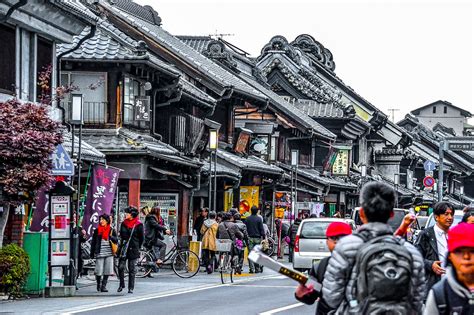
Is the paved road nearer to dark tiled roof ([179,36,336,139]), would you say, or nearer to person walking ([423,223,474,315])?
person walking ([423,223,474,315])

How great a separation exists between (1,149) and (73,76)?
13002mm

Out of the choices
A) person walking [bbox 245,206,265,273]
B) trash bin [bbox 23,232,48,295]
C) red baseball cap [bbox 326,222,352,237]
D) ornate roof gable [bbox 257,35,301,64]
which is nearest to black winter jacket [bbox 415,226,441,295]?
red baseball cap [bbox 326,222,352,237]

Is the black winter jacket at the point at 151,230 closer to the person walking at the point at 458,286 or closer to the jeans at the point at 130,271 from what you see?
the jeans at the point at 130,271

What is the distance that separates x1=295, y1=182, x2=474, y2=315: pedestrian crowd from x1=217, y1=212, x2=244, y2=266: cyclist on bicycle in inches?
892

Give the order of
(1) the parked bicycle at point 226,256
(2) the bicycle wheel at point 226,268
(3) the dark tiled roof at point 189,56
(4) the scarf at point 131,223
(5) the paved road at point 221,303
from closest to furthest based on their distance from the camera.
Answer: (5) the paved road at point 221,303 < (4) the scarf at point 131,223 < (2) the bicycle wheel at point 226,268 < (1) the parked bicycle at point 226,256 < (3) the dark tiled roof at point 189,56

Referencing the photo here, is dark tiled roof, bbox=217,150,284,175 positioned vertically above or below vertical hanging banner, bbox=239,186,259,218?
above

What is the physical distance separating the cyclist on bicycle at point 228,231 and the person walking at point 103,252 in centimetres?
654

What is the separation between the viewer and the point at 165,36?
47.1 meters

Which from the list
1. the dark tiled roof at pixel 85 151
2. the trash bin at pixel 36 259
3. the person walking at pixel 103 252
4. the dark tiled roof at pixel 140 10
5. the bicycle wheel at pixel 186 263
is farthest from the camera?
the dark tiled roof at pixel 140 10

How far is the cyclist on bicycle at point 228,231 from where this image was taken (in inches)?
1228

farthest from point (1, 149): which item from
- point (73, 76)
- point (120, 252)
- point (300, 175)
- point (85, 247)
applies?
point (300, 175)

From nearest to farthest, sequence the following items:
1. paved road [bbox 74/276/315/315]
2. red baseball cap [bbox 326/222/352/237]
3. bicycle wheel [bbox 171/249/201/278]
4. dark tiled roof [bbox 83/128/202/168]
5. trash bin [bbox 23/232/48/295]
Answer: red baseball cap [bbox 326/222/352/237] → paved road [bbox 74/276/315/315] → trash bin [bbox 23/232/48/295] → bicycle wheel [bbox 171/249/201/278] → dark tiled roof [bbox 83/128/202/168]

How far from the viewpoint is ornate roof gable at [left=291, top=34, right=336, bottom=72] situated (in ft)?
251

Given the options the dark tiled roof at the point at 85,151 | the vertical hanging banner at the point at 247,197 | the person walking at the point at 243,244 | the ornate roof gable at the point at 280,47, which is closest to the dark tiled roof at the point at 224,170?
the vertical hanging banner at the point at 247,197
